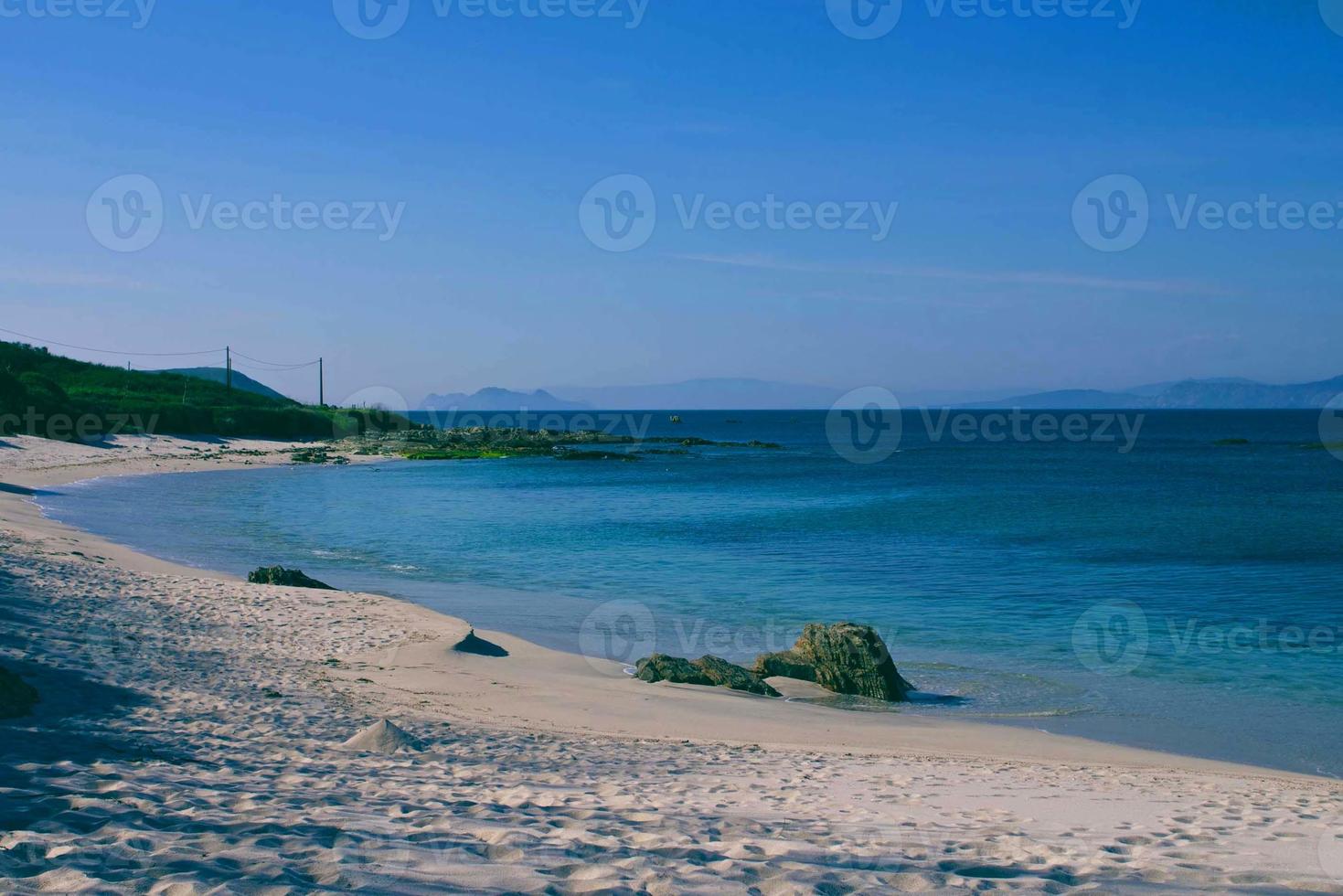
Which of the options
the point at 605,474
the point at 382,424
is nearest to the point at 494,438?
the point at 382,424

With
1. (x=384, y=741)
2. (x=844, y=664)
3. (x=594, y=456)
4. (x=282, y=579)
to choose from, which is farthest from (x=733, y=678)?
(x=594, y=456)

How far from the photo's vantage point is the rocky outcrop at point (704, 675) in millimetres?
13352

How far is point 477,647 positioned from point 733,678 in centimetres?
387

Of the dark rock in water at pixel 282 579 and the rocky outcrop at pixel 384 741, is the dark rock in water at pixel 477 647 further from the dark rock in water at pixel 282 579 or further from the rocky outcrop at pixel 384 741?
the dark rock in water at pixel 282 579

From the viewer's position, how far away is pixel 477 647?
14.2m

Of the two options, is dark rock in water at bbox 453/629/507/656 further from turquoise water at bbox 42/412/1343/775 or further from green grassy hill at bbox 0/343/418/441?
green grassy hill at bbox 0/343/418/441

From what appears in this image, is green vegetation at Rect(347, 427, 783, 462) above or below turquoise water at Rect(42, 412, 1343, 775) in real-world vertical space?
above

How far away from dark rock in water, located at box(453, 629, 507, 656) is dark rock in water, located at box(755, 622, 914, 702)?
3967 mm

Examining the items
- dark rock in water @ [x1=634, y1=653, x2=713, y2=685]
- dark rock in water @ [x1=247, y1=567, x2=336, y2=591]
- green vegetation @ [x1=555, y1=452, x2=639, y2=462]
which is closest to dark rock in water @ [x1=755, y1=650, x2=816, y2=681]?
dark rock in water @ [x1=634, y1=653, x2=713, y2=685]

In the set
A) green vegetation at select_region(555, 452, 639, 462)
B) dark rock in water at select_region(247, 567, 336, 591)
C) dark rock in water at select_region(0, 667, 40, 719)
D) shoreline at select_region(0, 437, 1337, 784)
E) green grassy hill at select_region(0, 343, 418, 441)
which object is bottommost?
shoreline at select_region(0, 437, 1337, 784)

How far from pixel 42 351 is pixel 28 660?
102m

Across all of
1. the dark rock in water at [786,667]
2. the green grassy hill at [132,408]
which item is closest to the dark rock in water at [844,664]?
the dark rock in water at [786,667]

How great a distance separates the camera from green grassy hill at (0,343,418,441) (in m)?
60.8

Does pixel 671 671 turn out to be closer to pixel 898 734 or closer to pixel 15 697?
pixel 898 734
